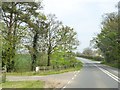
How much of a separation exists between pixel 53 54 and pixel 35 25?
44.0 ft

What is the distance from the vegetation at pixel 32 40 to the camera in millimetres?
48531

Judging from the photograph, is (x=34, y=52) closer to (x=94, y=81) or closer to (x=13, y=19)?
(x=13, y=19)

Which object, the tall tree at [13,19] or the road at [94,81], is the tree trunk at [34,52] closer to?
the tall tree at [13,19]

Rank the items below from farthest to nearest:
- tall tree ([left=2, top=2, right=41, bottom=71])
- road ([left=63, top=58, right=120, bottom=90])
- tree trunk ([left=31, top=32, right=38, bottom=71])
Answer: tree trunk ([left=31, top=32, right=38, bottom=71]), tall tree ([left=2, top=2, right=41, bottom=71]), road ([left=63, top=58, right=120, bottom=90])

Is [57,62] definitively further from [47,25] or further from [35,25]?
[35,25]

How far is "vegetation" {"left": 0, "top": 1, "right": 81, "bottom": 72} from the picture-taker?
48.5 m

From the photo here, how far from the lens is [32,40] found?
57.9m

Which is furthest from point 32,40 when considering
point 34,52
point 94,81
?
point 94,81

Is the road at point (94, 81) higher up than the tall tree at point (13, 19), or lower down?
lower down

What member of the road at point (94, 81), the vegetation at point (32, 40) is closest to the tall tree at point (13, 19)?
the vegetation at point (32, 40)

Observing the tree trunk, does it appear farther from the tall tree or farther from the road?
the road

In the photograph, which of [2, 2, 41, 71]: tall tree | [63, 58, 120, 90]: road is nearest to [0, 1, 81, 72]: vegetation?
[2, 2, 41, 71]: tall tree

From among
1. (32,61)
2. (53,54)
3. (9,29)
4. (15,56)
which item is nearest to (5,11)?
(9,29)

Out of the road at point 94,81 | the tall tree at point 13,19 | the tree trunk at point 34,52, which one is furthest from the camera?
the tree trunk at point 34,52
